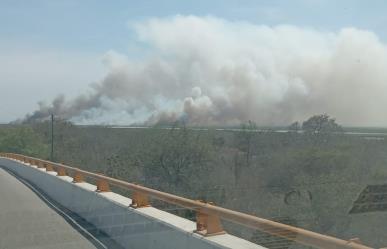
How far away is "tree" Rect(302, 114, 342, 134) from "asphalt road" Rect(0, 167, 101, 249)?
1614 inches

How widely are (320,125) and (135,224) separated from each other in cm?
4993

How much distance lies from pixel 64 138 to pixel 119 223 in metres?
98.4

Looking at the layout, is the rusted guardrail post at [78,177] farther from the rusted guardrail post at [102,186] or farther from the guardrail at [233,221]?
the guardrail at [233,221]

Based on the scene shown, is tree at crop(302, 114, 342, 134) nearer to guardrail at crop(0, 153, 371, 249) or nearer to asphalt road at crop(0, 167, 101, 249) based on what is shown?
asphalt road at crop(0, 167, 101, 249)

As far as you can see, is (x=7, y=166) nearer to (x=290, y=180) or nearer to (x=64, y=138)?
(x=290, y=180)

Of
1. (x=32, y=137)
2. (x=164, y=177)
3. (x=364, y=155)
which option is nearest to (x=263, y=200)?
(x=364, y=155)

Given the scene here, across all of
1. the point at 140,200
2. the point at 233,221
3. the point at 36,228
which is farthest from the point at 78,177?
the point at 233,221

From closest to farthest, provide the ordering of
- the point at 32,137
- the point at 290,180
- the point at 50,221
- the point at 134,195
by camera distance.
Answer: the point at 134,195 < the point at 50,221 < the point at 290,180 < the point at 32,137

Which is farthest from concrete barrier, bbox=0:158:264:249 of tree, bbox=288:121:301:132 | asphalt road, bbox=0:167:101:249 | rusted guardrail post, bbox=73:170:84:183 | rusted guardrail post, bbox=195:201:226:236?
tree, bbox=288:121:301:132

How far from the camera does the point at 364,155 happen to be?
3734 centimetres

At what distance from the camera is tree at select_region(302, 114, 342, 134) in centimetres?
5622

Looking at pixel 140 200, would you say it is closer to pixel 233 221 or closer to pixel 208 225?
pixel 208 225

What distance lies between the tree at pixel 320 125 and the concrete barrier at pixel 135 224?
135ft

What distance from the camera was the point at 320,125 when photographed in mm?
58406
